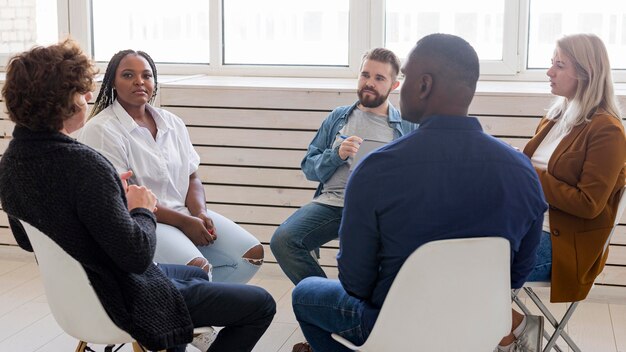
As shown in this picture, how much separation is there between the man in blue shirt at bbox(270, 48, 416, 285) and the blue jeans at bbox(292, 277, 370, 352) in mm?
919

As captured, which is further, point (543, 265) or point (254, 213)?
point (254, 213)

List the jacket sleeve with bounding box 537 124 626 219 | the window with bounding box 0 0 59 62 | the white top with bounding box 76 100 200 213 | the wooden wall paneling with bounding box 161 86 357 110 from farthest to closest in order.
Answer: the window with bounding box 0 0 59 62
the wooden wall paneling with bounding box 161 86 357 110
the white top with bounding box 76 100 200 213
the jacket sleeve with bounding box 537 124 626 219

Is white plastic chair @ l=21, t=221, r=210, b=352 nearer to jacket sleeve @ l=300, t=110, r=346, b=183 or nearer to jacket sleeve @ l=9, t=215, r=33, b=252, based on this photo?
jacket sleeve @ l=9, t=215, r=33, b=252

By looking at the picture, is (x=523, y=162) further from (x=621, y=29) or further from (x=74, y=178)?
(x=621, y=29)

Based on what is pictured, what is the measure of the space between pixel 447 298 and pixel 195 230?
1330 millimetres

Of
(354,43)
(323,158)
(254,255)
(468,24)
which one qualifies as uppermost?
(468,24)

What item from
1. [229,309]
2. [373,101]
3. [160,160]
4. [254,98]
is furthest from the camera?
[254,98]

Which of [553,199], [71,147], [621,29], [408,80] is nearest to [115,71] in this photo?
[71,147]

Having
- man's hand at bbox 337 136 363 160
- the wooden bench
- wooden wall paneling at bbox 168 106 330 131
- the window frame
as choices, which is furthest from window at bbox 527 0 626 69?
man's hand at bbox 337 136 363 160

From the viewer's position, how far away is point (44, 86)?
86.6 inches

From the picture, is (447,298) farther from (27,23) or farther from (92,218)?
(27,23)

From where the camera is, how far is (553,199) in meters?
2.89

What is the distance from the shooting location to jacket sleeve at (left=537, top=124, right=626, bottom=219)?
280 centimetres

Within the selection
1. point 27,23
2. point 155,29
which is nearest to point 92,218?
point 155,29
